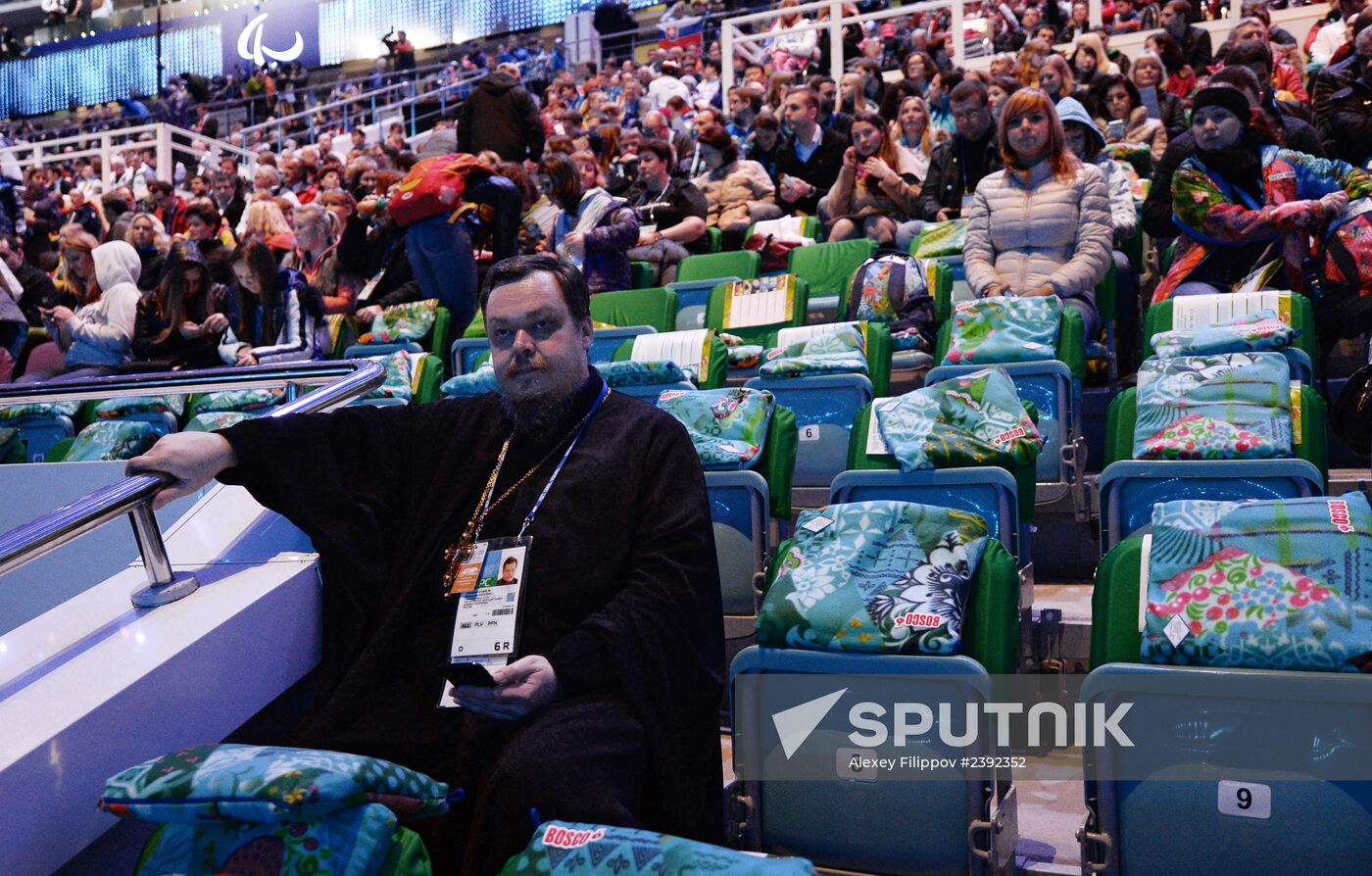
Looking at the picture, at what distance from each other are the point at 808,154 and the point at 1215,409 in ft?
14.6

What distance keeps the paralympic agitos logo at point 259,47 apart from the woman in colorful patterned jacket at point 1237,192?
23.0m

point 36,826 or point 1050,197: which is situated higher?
point 1050,197

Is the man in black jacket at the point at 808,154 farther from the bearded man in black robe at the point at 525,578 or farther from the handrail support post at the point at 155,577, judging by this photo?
the handrail support post at the point at 155,577

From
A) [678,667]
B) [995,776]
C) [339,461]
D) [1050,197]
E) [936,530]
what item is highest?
[1050,197]

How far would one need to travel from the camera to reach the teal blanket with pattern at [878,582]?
6.82ft

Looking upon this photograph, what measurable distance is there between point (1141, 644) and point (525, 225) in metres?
5.05

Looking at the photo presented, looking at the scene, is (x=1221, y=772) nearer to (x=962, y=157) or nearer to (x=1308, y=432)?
(x=1308, y=432)

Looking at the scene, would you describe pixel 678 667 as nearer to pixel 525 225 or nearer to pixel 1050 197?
pixel 1050 197

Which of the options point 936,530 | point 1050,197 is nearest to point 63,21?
point 1050,197

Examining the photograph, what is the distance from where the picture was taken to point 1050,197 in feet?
15.0

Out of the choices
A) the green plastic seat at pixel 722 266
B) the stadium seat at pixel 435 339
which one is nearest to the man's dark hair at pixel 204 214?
the stadium seat at pixel 435 339

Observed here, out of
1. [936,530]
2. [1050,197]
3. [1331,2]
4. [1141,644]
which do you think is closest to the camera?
[1141,644]

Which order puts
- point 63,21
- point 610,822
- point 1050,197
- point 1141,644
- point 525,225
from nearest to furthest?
point 610,822
point 1141,644
point 1050,197
point 525,225
point 63,21

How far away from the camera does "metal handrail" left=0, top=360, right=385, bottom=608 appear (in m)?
1.74
